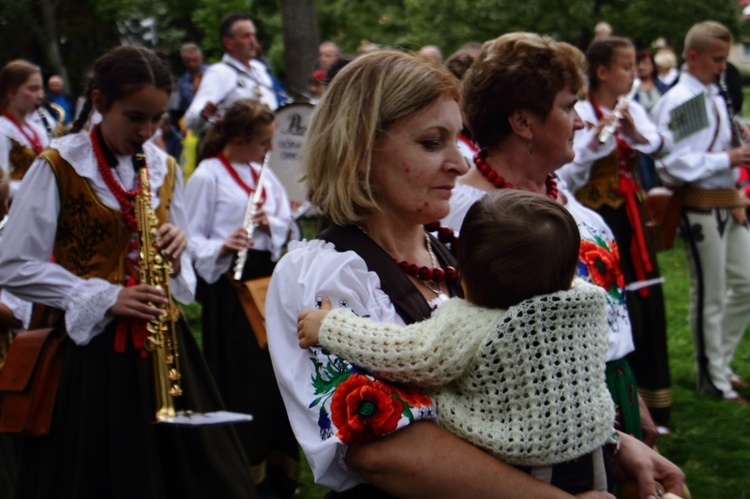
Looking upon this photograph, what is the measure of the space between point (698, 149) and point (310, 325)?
4.95 m

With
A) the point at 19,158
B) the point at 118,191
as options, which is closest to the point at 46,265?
the point at 118,191

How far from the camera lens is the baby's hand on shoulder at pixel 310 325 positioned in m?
1.96

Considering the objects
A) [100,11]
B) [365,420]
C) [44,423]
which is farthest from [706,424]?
[100,11]

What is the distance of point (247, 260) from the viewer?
18.3 ft

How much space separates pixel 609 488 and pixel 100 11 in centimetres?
2047

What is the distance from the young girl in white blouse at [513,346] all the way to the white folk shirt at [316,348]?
72 mm

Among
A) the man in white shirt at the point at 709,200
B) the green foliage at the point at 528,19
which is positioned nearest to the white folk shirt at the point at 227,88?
the man in white shirt at the point at 709,200

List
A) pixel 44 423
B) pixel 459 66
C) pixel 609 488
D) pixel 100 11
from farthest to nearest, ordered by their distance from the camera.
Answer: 1. pixel 100 11
2. pixel 459 66
3. pixel 44 423
4. pixel 609 488

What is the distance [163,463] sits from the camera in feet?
12.3

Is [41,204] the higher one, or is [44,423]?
[41,204]

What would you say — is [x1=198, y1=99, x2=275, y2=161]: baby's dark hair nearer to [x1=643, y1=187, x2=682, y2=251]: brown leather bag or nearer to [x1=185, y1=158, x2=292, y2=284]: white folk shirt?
[x1=185, y1=158, x2=292, y2=284]: white folk shirt

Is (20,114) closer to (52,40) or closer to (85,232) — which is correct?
(85,232)

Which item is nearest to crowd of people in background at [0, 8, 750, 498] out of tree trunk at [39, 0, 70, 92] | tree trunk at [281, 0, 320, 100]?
tree trunk at [281, 0, 320, 100]

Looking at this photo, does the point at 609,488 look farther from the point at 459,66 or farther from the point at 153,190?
the point at 459,66
